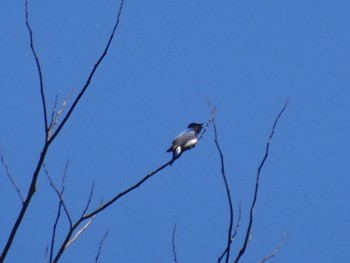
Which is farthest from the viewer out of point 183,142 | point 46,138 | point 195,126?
point 195,126

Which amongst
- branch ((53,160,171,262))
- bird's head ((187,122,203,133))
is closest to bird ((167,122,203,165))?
bird's head ((187,122,203,133))

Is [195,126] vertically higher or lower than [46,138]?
higher

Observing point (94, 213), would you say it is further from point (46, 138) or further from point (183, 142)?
point (183, 142)

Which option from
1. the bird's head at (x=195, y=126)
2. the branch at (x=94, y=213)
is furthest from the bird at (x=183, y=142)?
the branch at (x=94, y=213)

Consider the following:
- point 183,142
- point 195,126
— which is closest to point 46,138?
point 183,142

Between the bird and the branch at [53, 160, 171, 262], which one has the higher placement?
the bird

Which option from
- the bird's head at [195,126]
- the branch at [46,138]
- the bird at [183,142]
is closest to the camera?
the branch at [46,138]

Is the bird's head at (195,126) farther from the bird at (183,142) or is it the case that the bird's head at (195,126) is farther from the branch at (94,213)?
the branch at (94,213)

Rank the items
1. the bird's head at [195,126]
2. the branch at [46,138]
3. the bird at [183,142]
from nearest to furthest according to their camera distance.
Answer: the branch at [46,138]
the bird at [183,142]
the bird's head at [195,126]

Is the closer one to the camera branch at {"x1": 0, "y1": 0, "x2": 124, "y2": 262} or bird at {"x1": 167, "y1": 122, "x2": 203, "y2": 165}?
branch at {"x1": 0, "y1": 0, "x2": 124, "y2": 262}

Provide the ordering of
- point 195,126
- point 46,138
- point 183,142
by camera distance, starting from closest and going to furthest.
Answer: point 46,138 → point 183,142 → point 195,126

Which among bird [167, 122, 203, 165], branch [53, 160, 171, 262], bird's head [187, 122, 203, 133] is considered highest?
bird's head [187, 122, 203, 133]

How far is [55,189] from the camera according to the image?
3.28 meters

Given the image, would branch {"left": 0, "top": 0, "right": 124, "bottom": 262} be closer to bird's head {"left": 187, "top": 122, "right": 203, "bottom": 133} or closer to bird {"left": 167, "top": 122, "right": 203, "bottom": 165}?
bird {"left": 167, "top": 122, "right": 203, "bottom": 165}
